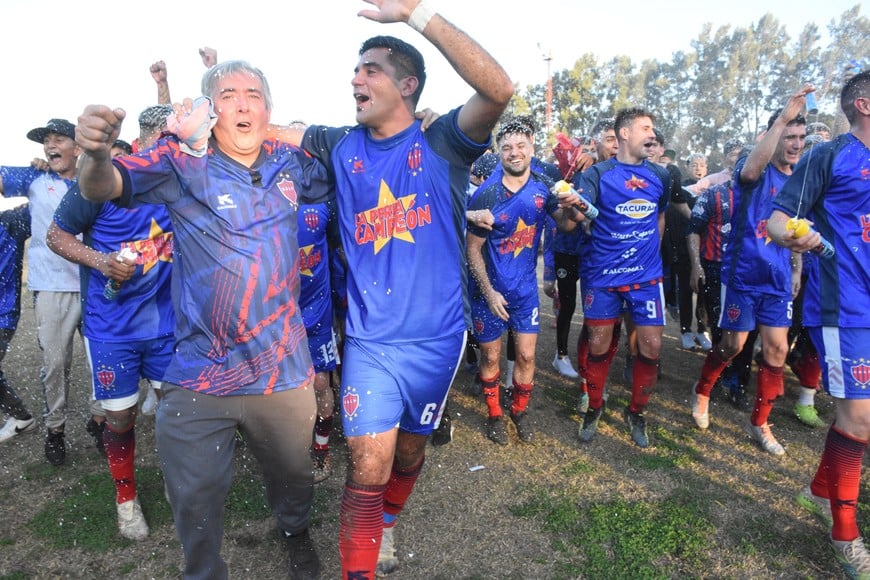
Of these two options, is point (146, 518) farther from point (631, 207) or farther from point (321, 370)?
point (631, 207)

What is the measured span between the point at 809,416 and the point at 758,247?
5.44 ft

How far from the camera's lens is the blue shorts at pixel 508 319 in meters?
4.79

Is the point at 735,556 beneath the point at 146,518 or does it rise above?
above

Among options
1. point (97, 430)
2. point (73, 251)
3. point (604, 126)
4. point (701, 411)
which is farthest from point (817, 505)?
point (97, 430)

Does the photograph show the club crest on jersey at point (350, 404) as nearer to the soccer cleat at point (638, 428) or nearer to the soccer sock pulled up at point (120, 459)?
the soccer sock pulled up at point (120, 459)

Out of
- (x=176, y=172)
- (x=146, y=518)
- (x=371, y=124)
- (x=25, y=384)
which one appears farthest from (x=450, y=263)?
(x=25, y=384)

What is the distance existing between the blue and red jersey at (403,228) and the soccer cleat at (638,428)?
2692 millimetres

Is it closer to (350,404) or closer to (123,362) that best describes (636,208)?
(350,404)

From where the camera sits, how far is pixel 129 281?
11.6 feet

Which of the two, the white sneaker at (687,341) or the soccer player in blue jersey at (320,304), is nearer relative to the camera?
the soccer player in blue jersey at (320,304)

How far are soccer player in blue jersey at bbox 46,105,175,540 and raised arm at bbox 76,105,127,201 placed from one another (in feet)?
4.12

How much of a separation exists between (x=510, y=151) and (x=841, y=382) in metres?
2.85

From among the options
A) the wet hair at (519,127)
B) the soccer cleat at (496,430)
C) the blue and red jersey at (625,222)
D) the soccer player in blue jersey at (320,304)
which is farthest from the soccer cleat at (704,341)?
the soccer player in blue jersey at (320,304)

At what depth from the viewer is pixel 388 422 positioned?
2.58 metres
